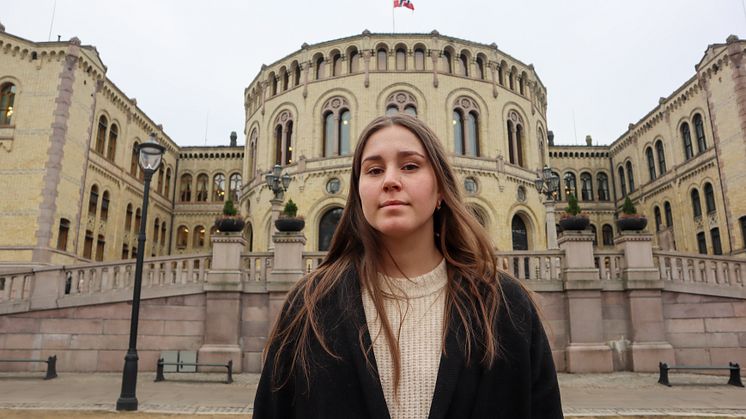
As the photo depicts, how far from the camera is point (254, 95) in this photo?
35.4 metres

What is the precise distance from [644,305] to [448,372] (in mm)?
12957

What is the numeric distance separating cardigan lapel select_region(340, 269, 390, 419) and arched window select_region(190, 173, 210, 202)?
44.2 metres

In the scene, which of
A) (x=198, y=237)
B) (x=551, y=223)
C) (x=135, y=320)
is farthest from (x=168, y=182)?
(x=135, y=320)

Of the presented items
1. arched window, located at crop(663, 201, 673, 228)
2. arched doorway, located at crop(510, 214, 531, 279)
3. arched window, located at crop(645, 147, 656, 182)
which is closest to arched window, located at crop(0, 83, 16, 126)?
arched doorway, located at crop(510, 214, 531, 279)

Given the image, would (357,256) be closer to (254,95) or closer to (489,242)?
(489,242)

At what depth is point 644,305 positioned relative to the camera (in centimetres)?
1230

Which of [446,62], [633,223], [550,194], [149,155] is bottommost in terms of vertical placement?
[633,223]

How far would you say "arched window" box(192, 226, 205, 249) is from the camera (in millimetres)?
41697

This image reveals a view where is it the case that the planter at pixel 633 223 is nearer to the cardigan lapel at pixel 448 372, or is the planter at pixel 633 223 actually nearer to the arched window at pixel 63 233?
the cardigan lapel at pixel 448 372

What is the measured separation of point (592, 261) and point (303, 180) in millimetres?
18999

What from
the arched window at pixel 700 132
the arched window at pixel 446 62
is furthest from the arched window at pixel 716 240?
the arched window at pixel 446 62

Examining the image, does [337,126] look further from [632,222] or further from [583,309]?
[583,309]

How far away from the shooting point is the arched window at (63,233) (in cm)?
2556

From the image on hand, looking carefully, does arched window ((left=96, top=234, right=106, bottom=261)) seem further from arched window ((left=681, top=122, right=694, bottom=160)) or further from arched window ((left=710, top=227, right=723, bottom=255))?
arched window ((left=681, top=122, right=694, bottom=160))
